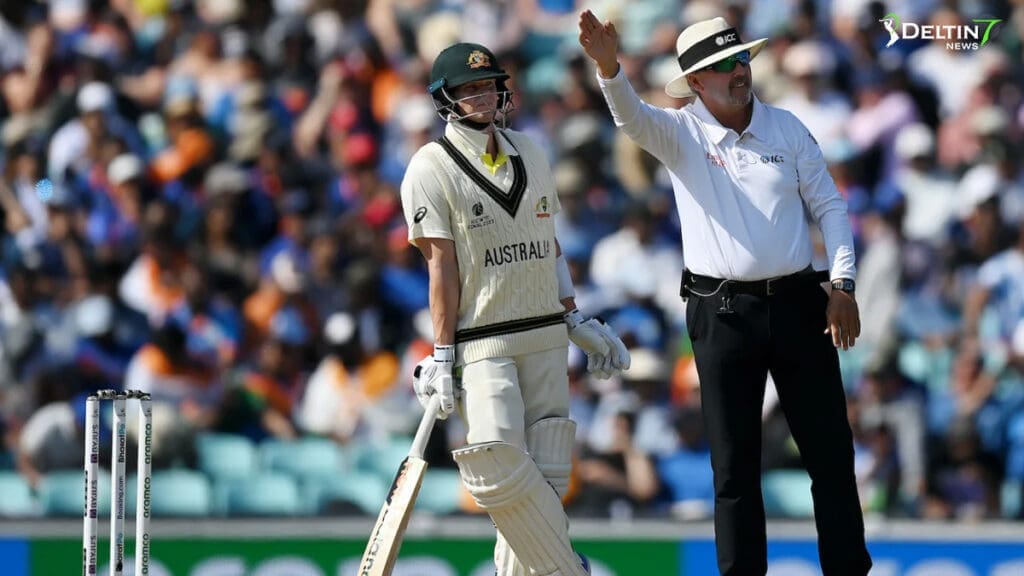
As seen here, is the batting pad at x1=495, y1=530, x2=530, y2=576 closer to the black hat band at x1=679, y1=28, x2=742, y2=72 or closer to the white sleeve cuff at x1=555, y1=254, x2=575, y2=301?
the white sleeve cuff at x1=555, y1=254, x2=575, y2=301

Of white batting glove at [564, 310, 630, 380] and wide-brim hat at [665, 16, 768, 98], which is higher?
wide-brim hat at [665, 16, 768, 98]

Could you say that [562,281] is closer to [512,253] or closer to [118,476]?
[512,253]

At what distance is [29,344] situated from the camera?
350 inches

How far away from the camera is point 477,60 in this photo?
17.6 feet

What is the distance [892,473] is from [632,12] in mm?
3218

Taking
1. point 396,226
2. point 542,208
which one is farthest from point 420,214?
point 396,226

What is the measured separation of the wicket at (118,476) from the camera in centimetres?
512

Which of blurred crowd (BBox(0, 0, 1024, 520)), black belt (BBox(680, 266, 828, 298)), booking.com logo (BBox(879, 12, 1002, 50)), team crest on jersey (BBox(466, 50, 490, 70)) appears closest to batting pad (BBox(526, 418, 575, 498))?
black belt (BBox(680, 266, 828, 298))

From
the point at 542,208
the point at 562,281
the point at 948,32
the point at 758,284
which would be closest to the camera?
the point at 758,284

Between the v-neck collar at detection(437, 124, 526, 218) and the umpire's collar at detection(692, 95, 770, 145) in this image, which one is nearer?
the umpire's collar at detection(692, 95, 770, 145)

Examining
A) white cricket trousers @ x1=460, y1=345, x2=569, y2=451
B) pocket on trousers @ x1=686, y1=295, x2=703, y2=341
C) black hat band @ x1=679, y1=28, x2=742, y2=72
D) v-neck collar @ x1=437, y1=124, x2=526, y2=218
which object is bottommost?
white cricket trousers @ x1=460, y1=345, x2=569, y2=451

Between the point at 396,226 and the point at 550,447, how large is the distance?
3797 millimetres

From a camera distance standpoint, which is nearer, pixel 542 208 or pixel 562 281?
pixel 542 208

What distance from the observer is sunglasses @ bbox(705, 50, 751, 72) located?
515 cm
